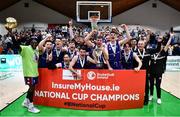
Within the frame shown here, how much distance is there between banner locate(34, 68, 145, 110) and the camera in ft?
24.3

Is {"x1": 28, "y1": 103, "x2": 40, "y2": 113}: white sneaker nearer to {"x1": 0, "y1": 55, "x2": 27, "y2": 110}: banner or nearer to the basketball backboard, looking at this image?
{"x1": 0, "y1": 55, "x2": 27, "y2": 110}: banner

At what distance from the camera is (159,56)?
26.6 feet

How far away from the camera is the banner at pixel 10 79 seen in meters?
8.90

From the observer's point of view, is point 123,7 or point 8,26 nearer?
point 8,26

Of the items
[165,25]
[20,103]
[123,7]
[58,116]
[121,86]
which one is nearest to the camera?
[58,116]

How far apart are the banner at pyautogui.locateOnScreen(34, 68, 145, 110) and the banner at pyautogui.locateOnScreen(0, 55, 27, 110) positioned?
165 centimetres

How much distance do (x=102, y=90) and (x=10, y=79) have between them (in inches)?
243

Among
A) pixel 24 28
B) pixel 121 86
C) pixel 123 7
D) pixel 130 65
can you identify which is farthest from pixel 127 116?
pixel 24 28

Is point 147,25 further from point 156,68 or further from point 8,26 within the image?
point 8,26

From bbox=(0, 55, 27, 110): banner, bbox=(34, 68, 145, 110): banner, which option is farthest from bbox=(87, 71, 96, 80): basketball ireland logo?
bbox=(0, 55, 27, 110): banner

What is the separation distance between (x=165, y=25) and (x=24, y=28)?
497 inches

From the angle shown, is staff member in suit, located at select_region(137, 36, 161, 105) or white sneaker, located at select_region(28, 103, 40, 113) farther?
staff member in suit, located at select_region(137, 36, 161, 105)

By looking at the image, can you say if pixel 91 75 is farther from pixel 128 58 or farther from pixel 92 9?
pixel 92 9

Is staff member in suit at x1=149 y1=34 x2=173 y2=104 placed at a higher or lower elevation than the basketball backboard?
lower
